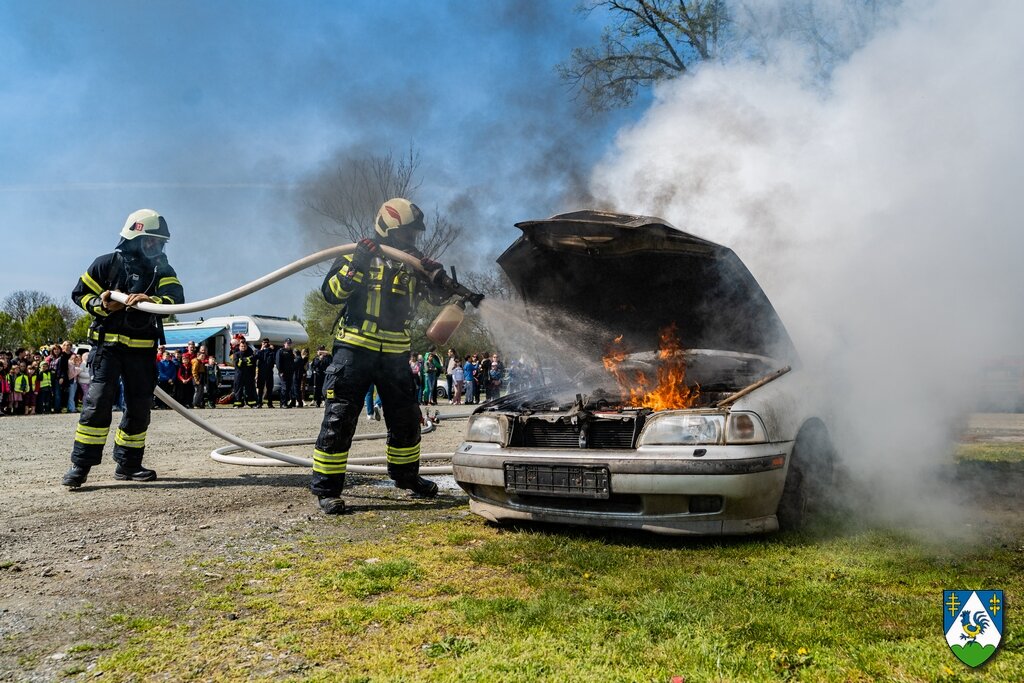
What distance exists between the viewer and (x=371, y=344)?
5.06 metres

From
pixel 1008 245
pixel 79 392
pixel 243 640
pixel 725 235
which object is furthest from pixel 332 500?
pixel 79 392

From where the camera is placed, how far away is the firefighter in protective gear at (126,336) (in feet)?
18.6

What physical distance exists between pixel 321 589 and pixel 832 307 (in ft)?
16.0

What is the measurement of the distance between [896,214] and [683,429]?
3638 mm

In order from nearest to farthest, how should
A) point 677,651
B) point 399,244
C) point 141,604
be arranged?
point 677,651 → point 141,604 → point 399,244

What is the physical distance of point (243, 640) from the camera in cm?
264

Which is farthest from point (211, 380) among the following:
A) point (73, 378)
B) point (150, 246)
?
point (150, 246)

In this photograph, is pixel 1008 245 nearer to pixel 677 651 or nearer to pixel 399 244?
pixel 399 244

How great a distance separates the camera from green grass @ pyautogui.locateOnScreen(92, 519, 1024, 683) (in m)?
2.34

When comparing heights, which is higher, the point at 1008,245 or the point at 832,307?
the point at 1008,245

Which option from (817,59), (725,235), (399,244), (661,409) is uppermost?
(817,59)

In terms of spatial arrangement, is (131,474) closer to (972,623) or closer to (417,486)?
(417,486)

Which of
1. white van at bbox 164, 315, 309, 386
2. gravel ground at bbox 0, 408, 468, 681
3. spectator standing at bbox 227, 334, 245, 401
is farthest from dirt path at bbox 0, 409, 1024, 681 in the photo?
white van at bbox 164, 315, 309, 386


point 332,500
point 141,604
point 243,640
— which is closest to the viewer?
point 243,640
